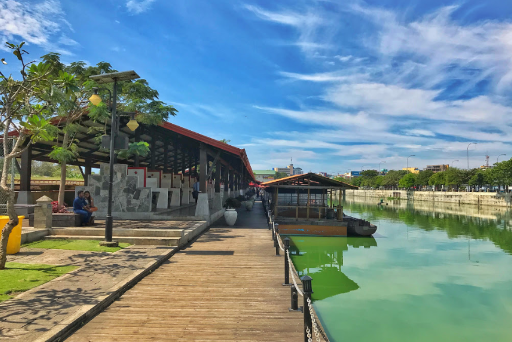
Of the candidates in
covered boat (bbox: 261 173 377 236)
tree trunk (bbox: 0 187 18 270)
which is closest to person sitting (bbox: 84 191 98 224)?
tree trunk (bbox: 0 187 18 270)

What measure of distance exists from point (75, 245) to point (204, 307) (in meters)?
6.50

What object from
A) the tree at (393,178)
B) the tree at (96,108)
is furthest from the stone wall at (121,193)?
the tree at (393,178)

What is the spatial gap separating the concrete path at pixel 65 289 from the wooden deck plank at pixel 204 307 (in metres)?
0.37

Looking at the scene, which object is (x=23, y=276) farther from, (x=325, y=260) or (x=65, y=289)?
(x=325, y=260)

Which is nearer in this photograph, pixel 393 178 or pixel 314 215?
pixel 314 215

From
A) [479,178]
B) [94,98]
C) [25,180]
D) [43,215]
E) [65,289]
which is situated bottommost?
[65,289]

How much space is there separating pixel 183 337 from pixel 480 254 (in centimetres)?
2154

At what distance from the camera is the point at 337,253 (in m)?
18.7

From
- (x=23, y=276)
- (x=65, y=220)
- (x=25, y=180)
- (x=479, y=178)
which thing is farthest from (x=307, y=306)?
(x=479, y=178)

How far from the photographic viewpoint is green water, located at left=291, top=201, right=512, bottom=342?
852 cm

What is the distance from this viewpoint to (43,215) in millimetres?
11453

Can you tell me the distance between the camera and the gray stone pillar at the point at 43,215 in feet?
Answer: 37.3

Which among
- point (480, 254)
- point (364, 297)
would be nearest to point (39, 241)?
point (364, 297)

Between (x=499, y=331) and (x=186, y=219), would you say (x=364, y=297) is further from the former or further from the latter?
(x=186, y=219)
